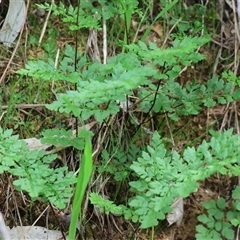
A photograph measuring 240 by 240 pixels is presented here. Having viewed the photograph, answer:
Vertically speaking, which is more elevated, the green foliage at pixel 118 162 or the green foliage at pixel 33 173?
the green foliage at pixel 33 173

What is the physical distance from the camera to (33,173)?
6.17 feet

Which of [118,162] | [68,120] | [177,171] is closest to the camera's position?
[177,171]

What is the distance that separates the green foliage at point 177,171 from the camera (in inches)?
68.1

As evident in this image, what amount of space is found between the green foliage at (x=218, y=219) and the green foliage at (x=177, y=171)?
0.35 metres

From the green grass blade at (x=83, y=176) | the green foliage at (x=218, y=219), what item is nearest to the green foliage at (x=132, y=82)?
the green grass blade at (x=83, y=176)

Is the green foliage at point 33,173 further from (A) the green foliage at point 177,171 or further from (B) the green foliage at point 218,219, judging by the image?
(B) the green foliage at point 218,219

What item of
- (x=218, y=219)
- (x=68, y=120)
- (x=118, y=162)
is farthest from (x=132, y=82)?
(x=218, y=219)

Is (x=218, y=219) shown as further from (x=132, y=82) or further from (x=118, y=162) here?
(x=132, y=82)

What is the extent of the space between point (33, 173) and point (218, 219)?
84 cm

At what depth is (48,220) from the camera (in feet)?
7.23

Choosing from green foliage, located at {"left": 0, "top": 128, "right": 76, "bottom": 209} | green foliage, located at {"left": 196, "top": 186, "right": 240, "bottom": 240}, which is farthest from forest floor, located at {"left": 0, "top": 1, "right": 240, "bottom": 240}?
green foliage, located at {"left": 0, "top": 128, "right": 76, "bottom": 209}

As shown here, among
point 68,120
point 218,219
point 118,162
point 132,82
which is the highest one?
point 132,82

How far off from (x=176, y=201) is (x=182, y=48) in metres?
0.67

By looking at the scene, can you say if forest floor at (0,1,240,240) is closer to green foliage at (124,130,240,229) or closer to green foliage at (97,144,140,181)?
green foliage at (97,144,140,181)
